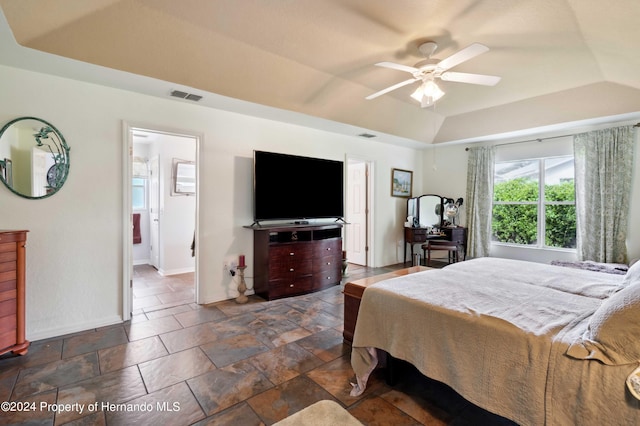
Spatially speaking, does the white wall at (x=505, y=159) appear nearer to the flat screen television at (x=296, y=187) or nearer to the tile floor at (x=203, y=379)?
the flat screen television at (x=296, y=187)

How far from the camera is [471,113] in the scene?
482cm

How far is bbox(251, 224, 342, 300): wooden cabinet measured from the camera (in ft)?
12.4

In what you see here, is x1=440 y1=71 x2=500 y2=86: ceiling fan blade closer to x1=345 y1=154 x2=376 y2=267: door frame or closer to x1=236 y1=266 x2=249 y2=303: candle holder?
x1=345 y1=154 x2=376 y2=267: door frame

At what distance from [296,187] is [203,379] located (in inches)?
105

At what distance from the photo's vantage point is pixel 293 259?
156 inches

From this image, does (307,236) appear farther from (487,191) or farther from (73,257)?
(487,191)

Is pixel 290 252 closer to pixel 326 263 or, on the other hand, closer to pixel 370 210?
pixel 326 263

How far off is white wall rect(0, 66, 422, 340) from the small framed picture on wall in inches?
122

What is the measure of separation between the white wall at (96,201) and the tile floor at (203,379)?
0.37 m

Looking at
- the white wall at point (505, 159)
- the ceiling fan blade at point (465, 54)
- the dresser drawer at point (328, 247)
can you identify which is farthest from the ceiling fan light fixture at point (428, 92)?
the white wall at point (505, 159)

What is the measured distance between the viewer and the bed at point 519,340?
1.15 m

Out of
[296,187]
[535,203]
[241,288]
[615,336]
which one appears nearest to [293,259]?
[241,288]

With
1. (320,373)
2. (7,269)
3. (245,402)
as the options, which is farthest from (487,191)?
(7,269)

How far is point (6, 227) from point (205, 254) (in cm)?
174
